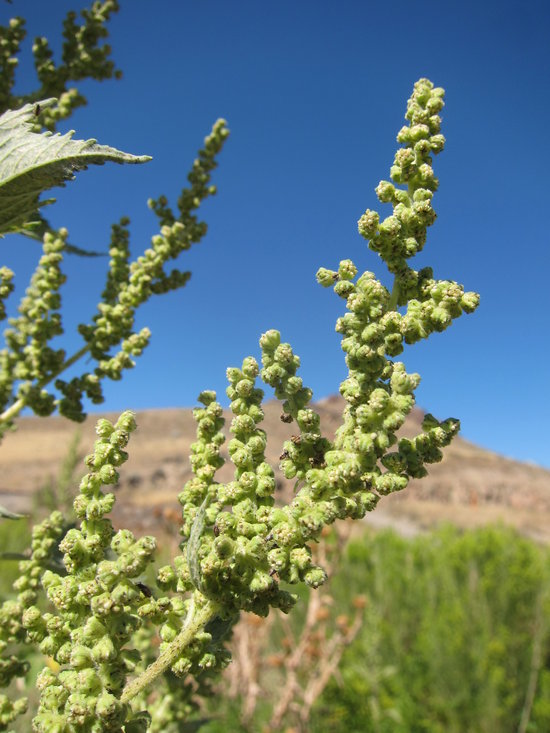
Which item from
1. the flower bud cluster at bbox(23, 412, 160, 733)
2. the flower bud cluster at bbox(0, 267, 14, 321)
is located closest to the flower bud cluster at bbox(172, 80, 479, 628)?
the flower bud cluster at bbox(23, 412, 160, 733)

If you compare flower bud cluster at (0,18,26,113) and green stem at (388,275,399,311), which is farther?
flower bud cluster at (0,18,26,113)

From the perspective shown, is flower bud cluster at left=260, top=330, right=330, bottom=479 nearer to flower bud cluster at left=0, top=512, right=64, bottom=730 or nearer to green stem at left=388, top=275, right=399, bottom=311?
green stem at left=388, top=275, right=399, bottom=311

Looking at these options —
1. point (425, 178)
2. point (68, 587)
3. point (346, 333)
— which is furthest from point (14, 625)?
point (425, 178)

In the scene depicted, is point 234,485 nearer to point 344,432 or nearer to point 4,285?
point 344,432

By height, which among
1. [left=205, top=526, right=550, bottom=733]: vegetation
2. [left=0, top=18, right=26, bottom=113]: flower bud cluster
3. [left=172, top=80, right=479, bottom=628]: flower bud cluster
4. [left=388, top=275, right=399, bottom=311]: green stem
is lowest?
[left=205, top=526, right=550, bottom=733]: vegetation

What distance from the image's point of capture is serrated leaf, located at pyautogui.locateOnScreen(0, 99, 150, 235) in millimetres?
1251

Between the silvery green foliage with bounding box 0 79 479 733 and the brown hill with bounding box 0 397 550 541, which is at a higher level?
the brown hill with bounding box 0 397 550 541

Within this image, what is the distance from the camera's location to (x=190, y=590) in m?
1.17

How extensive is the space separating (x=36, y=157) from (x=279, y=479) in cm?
2873

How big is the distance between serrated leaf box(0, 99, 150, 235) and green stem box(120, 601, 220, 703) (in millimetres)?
893

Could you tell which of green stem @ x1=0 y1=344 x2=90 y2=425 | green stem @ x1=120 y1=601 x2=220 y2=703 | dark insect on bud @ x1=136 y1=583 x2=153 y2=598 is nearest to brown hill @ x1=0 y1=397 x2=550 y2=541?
green stem @ x1=0 y1=344 x2=90 y2=425

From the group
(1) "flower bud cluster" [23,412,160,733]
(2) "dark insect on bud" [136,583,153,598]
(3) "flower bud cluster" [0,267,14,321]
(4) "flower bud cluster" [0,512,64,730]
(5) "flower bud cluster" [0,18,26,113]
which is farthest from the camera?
(5) "flower bud cluster" [0,18,26,113]

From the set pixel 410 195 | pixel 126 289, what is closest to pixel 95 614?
pixel 410 195

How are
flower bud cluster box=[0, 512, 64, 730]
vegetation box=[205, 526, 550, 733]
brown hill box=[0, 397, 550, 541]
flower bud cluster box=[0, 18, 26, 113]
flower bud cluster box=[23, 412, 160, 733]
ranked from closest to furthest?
1. flower bud cluster box=[23, 412, 160, 733]
2. flower bud cluster box=[0, 512, 64, 730]
3. flower bud cluster box=[0, 18, 26, 113]
4. vegetation box=[205, 526, 550, 733]
5. brown hill box=[0, 397, 550, 541]
